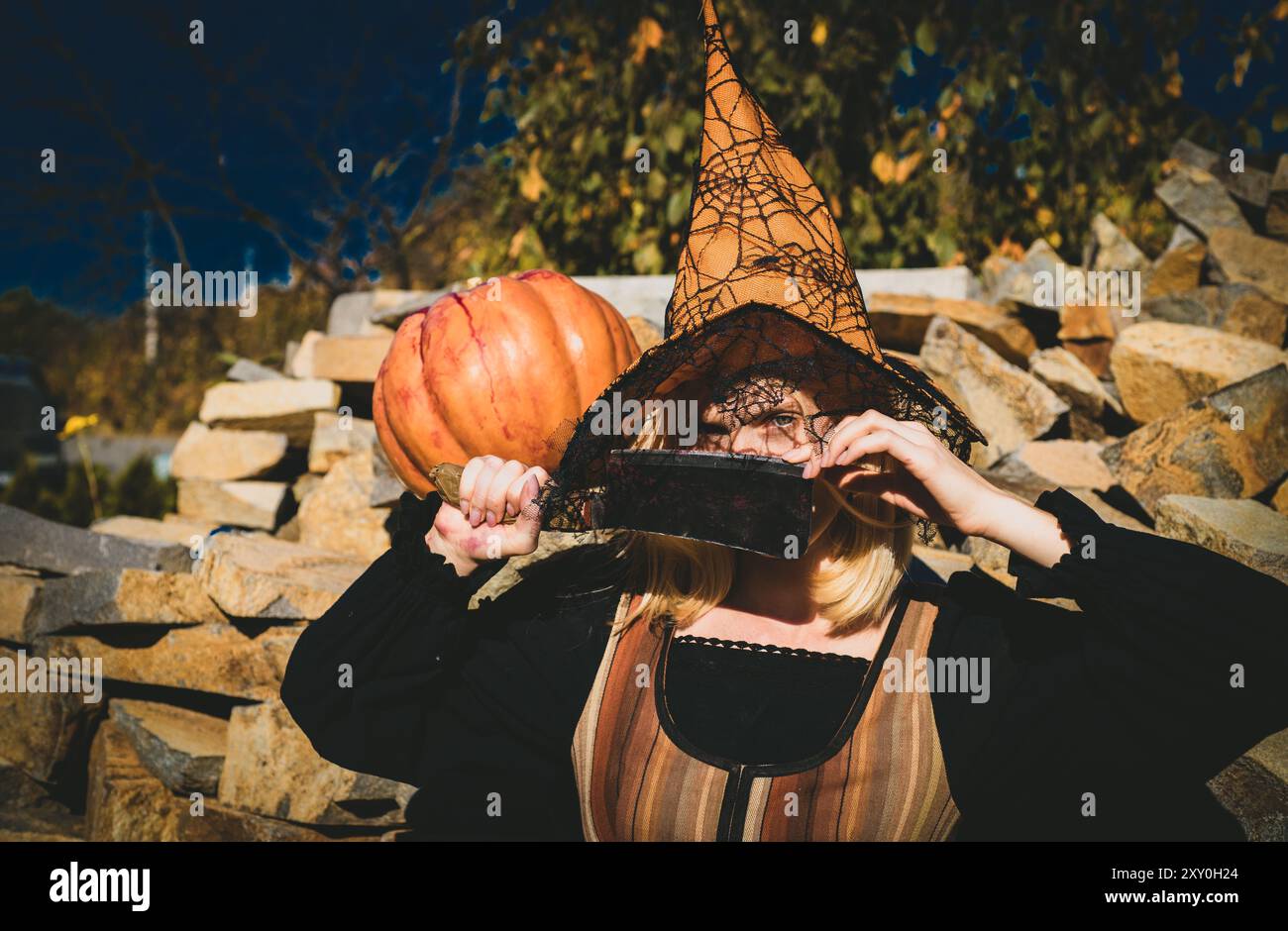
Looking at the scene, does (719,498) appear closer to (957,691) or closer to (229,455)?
(957,691)

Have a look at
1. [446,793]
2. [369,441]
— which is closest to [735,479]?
[446,793]

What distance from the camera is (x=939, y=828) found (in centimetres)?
154

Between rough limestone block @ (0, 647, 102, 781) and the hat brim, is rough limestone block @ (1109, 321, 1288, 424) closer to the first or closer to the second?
the hat brim

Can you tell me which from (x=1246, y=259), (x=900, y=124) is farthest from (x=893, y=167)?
(x=1246, y=259)

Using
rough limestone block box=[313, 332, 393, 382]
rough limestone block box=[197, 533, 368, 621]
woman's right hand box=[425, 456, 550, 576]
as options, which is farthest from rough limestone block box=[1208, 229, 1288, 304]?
rough limestone block box=[197, 533, 368, 621]

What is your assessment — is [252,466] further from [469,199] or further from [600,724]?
[469,199]

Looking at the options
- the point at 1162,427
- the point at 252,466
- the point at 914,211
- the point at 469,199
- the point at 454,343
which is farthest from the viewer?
the point at 469,199

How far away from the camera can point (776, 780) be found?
5.00ft

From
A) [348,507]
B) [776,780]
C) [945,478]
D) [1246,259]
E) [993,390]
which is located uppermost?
[1246,259]

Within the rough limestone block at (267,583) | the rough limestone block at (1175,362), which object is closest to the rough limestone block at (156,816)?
the rough limestone block at (267,583)

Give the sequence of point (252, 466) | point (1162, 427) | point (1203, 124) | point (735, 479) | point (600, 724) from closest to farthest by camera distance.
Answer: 1. point (735, 479)
2. point (600, 724)
3. point (1162, 427)
4. point (252, 466)
5. point (1203, 124)

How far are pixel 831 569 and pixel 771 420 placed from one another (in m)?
0.34

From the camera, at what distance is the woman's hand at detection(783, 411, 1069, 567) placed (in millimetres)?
1494
